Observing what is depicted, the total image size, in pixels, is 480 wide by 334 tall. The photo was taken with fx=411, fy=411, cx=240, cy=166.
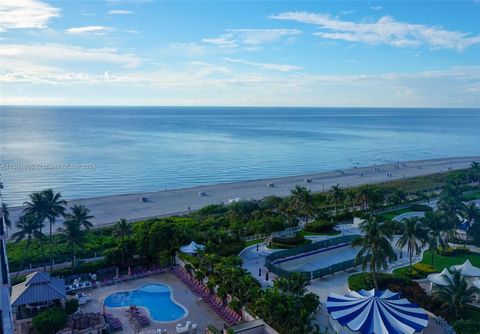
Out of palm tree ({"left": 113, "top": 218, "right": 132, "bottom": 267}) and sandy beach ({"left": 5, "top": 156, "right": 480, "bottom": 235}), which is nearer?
palm tree ({"left": 113, "top": 218, "right": 132, "bottom": 267})

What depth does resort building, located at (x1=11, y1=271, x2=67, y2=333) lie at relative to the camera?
91.8ft

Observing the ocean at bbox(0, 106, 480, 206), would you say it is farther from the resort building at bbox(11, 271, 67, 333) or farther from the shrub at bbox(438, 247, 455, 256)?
the shrub at bbox(438, 247, 455, 256)

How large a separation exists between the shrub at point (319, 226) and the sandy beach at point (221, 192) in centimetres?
2362

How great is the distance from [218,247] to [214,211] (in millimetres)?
20924

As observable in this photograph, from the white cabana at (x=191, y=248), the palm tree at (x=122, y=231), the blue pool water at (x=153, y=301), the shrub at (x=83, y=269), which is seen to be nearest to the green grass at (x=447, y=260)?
the white cabana at (x=191, y=248)

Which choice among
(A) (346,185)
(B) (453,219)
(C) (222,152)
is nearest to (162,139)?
(C) (222,152)

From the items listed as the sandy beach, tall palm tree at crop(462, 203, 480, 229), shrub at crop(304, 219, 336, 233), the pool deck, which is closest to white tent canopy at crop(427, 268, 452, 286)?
tall palm tree at crop(462, 203, 480, 229)

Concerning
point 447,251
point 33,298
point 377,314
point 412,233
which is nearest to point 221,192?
point 447,251

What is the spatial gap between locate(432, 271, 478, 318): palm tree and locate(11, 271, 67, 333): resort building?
2646cm

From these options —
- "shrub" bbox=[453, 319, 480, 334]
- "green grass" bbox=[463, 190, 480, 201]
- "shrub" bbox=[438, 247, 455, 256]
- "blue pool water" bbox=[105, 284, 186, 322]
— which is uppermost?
"green grass" bbox=[463, 190, 480, 201]

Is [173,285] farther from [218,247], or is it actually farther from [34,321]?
[34,321]

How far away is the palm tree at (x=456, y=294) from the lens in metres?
27.5

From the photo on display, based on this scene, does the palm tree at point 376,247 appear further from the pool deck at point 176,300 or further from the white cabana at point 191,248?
the white cabana at point 191,248

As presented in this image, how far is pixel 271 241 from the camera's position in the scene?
4475 cm
